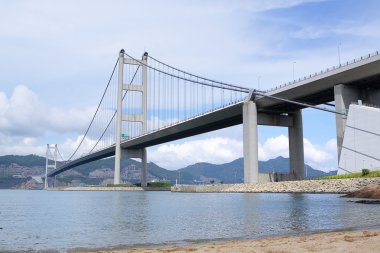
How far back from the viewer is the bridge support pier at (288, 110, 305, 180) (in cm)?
7550

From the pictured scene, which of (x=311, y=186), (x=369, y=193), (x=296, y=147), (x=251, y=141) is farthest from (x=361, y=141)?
(x=296, y=147)

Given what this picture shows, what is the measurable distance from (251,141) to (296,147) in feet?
41.0

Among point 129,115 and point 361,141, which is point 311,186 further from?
point 129,115

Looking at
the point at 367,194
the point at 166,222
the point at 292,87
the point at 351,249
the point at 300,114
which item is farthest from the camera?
the point at 300,114

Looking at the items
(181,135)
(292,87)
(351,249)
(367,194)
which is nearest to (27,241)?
(351,249)

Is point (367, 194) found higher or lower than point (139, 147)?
lower

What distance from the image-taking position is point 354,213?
76.4 ft

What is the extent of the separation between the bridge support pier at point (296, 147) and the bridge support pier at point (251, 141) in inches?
405

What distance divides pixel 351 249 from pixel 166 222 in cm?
1357

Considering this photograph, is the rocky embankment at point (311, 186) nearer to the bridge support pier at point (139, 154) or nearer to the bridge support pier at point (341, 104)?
the bridge support pier at point (341, 104)

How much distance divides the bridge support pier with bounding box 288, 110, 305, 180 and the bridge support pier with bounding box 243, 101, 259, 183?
10.3 m

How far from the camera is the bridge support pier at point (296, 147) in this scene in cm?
7550

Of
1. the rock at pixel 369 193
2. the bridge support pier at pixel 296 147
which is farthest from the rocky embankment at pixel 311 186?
the bridge support pier at pixel 296 147

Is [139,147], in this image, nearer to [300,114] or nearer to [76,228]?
[300,114]
